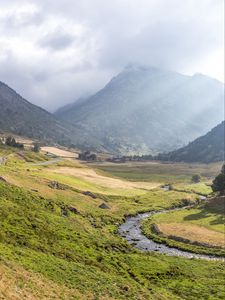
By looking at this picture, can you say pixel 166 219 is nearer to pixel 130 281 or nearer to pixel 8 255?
pixel 130 281

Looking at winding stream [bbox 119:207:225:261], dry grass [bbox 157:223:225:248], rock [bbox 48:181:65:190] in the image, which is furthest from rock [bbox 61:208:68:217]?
dry grass [bbox 157:223:225:248]

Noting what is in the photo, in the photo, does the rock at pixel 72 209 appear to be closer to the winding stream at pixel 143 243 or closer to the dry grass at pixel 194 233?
the winding stream at pixel 143 243

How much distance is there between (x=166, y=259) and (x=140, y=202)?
259ft

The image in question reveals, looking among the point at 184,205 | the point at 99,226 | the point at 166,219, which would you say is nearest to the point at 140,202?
the point at 184,205

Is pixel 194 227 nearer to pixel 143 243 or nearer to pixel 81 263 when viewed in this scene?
pixel 143 243

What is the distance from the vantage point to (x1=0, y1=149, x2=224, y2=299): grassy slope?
52.7 meters

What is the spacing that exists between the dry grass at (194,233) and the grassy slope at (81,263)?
16772mm

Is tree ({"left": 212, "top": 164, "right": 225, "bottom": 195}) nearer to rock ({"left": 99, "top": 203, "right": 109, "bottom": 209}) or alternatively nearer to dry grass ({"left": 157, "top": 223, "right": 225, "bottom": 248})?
dry grass ({"left": 157, "top": 223, "right": 225, "bottom": 248})

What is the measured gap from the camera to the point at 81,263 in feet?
211

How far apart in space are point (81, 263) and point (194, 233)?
5028 cm

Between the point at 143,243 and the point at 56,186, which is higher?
the point at 56,186

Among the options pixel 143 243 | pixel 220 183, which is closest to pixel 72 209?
pixel 143 243

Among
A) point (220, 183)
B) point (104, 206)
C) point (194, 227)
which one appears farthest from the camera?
point (220, 183)

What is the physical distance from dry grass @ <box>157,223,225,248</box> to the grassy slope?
16772 mm
